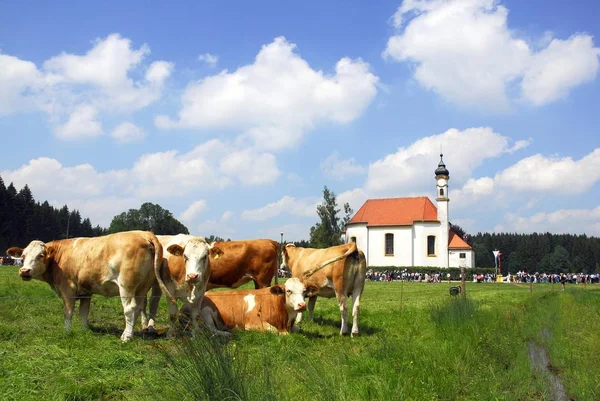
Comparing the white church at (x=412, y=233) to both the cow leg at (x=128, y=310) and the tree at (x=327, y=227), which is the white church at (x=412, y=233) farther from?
the cow leg at (x=128, y=310)

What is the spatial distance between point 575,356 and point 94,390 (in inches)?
322

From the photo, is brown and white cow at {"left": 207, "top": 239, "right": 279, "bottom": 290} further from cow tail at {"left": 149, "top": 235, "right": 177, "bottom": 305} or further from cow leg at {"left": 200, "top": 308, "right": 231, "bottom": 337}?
cow tail at {"left": 149, "top": 235, "right": 177, "bottom": 305}

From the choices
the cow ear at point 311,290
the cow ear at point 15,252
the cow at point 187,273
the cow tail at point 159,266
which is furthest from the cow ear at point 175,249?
the cow ear at point 15,252

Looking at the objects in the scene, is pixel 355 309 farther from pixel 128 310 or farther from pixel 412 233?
pixel 412 233

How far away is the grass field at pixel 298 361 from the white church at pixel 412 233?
55.5 metres

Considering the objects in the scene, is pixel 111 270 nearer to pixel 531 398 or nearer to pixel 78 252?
pixel 78 252

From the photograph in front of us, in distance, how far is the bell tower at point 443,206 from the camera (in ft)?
218

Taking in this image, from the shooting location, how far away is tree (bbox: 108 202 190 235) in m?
103

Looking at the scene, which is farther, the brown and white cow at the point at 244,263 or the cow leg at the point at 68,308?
the brown and white cow at the point at 244,263

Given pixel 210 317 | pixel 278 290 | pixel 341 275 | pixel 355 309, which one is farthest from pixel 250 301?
pixel 355 309

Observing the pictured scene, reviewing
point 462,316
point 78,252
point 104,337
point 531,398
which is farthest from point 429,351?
point 78,252

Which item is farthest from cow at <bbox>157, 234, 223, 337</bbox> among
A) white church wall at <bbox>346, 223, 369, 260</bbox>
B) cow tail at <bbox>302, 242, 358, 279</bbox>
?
white church wall at <bbox>346, 223, 369, 260</bbox>

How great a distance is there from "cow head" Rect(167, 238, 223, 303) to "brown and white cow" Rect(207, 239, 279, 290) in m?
2.06

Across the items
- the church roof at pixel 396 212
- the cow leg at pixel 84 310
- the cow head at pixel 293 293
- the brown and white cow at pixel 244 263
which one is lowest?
the cow leg at pixel 84 310
